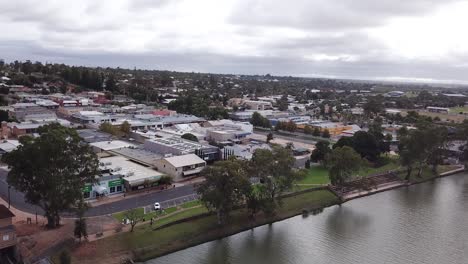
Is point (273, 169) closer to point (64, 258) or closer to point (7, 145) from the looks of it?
point (64, 258)

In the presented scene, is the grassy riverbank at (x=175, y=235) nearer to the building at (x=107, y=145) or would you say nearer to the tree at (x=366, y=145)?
the tree at (x=366, y=145)

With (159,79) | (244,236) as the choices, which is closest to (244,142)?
(244,236)

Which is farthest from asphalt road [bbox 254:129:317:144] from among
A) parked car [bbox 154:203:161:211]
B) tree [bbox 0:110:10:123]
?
tree [bbox 0:110:10:123]

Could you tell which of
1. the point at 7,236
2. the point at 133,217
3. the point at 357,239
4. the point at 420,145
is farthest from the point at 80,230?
the point at 420,145

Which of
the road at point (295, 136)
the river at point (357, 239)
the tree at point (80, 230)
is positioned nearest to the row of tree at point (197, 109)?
the road at point (295, 136)

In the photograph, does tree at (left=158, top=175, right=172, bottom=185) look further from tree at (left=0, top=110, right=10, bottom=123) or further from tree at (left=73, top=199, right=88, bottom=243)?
tree at (left=0, top=110, right=10, bottom=123)
